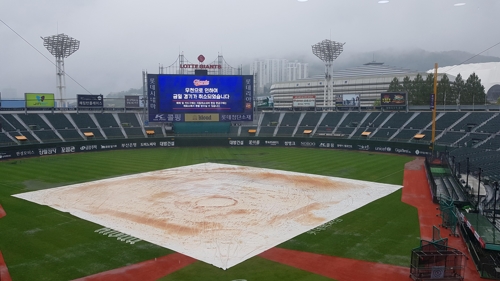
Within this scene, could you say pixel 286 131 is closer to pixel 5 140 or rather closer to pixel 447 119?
pixel 447 119

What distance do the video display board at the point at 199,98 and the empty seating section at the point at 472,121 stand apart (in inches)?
1266

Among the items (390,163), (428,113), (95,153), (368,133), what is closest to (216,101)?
(95,153)

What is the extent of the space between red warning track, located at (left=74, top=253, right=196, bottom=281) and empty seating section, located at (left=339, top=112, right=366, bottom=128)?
178ft

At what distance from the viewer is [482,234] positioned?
14.5 meters

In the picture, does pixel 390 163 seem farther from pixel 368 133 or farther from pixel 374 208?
pixel 374 208

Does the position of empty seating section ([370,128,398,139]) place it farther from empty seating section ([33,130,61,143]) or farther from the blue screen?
empty seating section ([33,130,61,143])

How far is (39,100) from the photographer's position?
61906mm

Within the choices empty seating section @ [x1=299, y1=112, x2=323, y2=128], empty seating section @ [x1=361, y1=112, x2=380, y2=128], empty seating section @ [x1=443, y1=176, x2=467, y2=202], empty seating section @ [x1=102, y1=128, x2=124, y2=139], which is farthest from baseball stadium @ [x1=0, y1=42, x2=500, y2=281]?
empty seating section @ [x1=299, y1=112, x2=323, y2=128]

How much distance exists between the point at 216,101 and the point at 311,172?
28544mm

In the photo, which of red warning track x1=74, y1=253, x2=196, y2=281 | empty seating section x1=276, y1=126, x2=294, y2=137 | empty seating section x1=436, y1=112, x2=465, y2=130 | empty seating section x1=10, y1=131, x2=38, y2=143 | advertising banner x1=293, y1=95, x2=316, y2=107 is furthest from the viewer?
advertising banner x1=293, y1=95, x2=316, y2=107

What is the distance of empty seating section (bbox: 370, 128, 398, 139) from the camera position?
5806 centimetres

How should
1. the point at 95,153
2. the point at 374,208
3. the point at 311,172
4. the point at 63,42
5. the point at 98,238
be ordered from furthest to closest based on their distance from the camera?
the point at 63,42, the point at 95,153, the point at 311,172, the point at 374,208, the point at 98,238

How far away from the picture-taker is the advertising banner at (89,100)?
64000mm

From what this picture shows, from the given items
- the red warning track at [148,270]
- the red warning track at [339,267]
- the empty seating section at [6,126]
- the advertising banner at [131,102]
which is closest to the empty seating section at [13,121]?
the empty seating section at [6,126]
